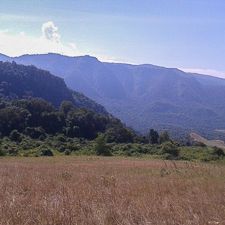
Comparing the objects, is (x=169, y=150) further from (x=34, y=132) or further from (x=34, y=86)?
(x=34, y=86)

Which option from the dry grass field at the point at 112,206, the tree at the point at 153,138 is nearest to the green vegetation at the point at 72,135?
the tree at the point at 153,138

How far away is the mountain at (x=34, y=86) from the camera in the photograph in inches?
5164

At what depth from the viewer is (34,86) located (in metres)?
149

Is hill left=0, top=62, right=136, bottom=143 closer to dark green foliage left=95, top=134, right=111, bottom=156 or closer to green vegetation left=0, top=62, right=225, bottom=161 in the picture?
green vegetation left=0, top=62, right=225, bottom=161

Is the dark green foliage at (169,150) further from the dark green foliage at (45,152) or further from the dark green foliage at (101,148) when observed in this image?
the dark green foliage at (45,152)

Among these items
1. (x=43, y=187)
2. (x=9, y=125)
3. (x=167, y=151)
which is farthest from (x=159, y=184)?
(x=9, y=125)

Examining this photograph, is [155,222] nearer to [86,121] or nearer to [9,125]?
[9,125]

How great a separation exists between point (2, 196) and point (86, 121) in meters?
74.7

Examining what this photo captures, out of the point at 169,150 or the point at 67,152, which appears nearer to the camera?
the point at 67,152

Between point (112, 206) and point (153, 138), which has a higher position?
point (112, 206)

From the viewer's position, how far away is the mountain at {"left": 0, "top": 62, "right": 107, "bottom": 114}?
131 m

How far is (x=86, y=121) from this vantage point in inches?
3187

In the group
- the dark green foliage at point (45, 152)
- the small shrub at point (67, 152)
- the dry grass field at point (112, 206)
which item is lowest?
the small shrub at point (67, 152)

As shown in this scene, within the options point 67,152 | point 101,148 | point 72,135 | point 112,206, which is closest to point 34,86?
point 72,135
